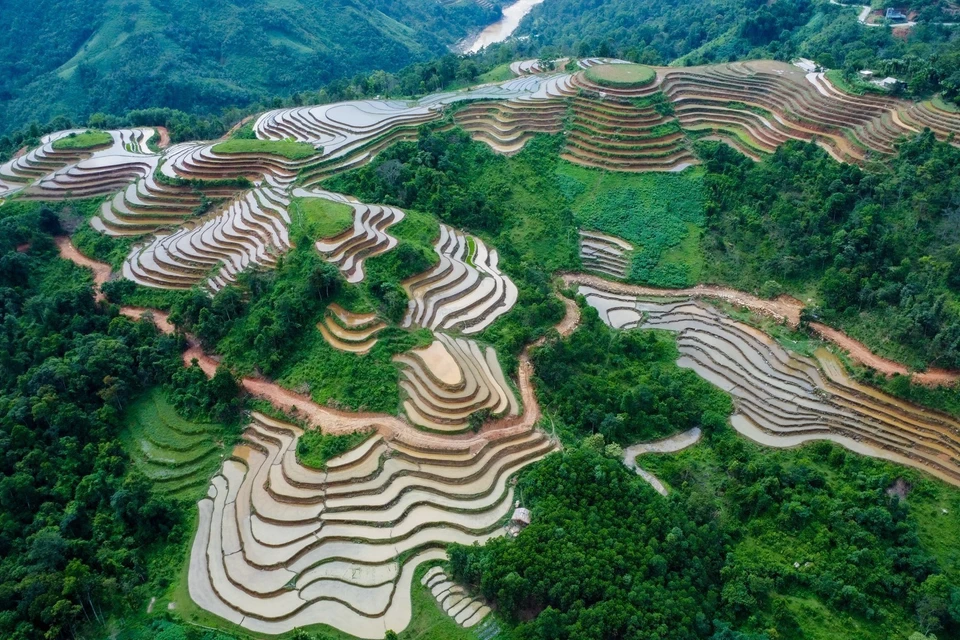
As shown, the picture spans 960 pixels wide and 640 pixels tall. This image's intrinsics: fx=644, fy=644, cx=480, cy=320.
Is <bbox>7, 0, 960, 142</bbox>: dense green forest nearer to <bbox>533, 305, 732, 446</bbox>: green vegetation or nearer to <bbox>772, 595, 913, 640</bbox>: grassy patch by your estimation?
<bbox>533, 305, 732, 446</bbox>: green vegetation

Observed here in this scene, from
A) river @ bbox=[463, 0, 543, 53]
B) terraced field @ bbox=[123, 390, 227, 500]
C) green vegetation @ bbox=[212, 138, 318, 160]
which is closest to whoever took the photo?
terraced field @ bbox=[123, 390, 227, 500]

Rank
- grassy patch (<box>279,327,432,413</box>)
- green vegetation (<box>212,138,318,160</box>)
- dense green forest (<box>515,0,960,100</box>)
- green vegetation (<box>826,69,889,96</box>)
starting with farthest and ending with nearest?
dense green forest (<box>515,0,960,100</box>) → green vegetation (<box>212,138,318,160</box>) → green vegetation (<box>826,69,889,96</box>) → grassy patch (<box>279,327,432,413</box>)

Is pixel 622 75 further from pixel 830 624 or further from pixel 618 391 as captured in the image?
pixel 830 624

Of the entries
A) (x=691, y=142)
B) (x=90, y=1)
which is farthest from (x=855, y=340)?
(x=90, y=1)

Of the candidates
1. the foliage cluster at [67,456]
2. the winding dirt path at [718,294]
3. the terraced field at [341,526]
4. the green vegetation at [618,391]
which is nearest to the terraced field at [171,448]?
the foliage cluster at [67,456]

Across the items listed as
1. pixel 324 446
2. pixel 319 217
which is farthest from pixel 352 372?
pixel 319 217

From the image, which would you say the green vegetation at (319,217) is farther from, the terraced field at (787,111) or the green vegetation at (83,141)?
the terraced field at (787,111)

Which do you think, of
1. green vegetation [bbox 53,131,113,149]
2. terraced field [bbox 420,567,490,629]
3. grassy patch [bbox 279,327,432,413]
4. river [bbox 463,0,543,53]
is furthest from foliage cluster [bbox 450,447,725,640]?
river [bbox 463,0,543,53]
